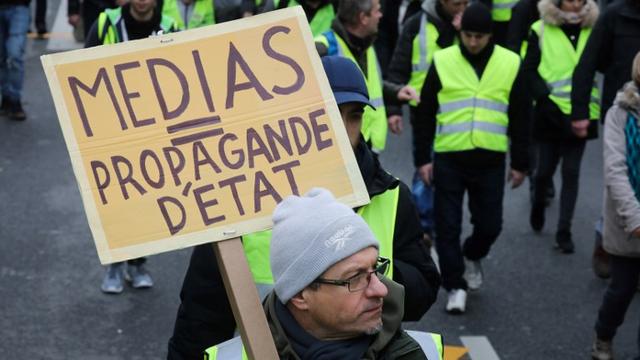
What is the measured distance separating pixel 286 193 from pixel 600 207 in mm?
6394

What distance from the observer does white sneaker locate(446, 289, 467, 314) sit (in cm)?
704

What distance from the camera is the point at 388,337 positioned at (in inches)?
113

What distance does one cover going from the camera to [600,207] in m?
9.23

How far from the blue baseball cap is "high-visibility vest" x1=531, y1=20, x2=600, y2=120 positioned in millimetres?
4425

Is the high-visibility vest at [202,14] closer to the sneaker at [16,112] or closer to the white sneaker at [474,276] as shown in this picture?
the sneaker at [16,112]

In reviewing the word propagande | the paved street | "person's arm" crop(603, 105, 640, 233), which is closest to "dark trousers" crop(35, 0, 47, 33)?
the paved street

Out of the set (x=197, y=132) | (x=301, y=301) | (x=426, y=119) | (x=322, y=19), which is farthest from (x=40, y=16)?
(x=301, y=301)

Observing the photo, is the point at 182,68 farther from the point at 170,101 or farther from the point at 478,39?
the point at 478,39

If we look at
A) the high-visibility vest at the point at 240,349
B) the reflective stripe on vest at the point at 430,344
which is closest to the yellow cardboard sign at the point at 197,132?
the high-visibility vest at the point at 240,349

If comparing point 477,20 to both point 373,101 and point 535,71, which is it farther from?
point 535,71

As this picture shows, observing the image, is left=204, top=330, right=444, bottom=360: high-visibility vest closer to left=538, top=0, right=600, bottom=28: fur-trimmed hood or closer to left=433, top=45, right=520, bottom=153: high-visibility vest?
left=433, top=45, right=520, bottom=153: high-visibility vest

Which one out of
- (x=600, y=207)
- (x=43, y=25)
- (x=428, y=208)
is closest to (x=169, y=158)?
(x=428, y=208)

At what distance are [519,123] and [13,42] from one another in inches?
218

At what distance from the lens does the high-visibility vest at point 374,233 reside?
Answer: 143 inches
